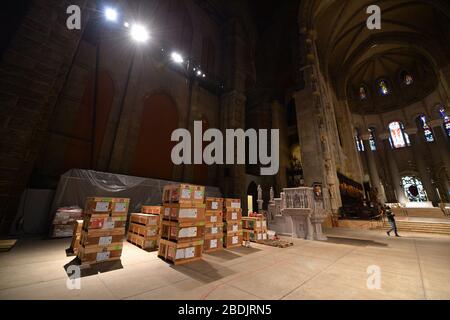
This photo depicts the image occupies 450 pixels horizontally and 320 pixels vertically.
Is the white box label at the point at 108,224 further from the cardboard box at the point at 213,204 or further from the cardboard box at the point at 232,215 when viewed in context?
the cardboard box at the point at 232,215

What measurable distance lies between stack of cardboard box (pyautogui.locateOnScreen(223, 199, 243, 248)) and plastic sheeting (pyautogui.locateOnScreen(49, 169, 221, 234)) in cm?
595

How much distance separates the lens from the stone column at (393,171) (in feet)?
90.0

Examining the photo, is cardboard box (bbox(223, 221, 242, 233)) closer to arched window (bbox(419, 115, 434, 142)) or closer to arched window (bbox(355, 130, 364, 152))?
arched window (bbox(355, 130, 364, 152))

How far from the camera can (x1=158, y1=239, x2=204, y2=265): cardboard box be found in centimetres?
405

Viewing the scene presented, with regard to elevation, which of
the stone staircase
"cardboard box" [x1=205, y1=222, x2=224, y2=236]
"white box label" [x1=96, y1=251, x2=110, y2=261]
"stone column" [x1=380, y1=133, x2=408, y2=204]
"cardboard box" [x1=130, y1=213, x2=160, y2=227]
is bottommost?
"white box label" [x1=96, y1=251, x2=110, y2=261]

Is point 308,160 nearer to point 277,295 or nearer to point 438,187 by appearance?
point 277,295

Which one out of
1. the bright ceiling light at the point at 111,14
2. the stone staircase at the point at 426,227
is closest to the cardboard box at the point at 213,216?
the stone staircase at the point at 426,227

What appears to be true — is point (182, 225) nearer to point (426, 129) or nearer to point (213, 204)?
point (213, 204)

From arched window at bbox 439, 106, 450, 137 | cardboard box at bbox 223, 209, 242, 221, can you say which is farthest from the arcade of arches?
cardboard box at bbox 223, 209, 242, 221

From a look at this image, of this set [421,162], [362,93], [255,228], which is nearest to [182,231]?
[255,228]
